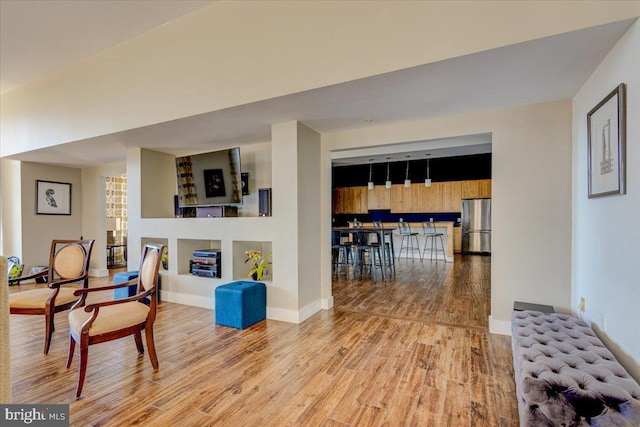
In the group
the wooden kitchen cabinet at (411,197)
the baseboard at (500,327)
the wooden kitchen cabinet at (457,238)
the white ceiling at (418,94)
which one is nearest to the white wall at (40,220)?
the white ceiling at (418,94)

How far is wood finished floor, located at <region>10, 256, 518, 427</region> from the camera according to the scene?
73.2 inches

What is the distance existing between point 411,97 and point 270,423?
2.74m

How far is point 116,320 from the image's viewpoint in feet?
7.26

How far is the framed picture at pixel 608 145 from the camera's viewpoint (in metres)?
1.84

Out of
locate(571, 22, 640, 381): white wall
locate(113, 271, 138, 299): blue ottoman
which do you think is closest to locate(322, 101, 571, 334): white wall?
locate(571, 22, 640, 381): white wall

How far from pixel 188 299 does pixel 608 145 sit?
4723 mm

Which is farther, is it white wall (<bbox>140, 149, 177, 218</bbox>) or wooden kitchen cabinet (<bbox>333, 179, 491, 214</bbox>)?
wooden kitchen cabinet (<bbox>333, 179, 491, 214</bbox>)

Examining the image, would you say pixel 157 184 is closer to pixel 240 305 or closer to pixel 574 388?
pixel 240 305

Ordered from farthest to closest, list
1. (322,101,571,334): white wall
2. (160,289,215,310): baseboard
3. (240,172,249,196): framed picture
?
1. (240,172,249,196): framed picture
2. (160,289,215,310): baseboard
3. (322,101,571,334): white wall

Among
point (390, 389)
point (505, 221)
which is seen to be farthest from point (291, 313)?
point (505, 221)

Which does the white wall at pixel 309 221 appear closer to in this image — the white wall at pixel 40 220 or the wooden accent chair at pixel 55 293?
the wooden accent chair at pixel 55 293

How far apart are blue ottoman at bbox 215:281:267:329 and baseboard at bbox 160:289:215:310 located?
2.41 feet

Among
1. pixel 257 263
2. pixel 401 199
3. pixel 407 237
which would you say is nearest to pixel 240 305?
pixel 257 263

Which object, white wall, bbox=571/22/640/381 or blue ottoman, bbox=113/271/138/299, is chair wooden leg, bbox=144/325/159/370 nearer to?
blue ottoman, bbox=113/271/138/299
